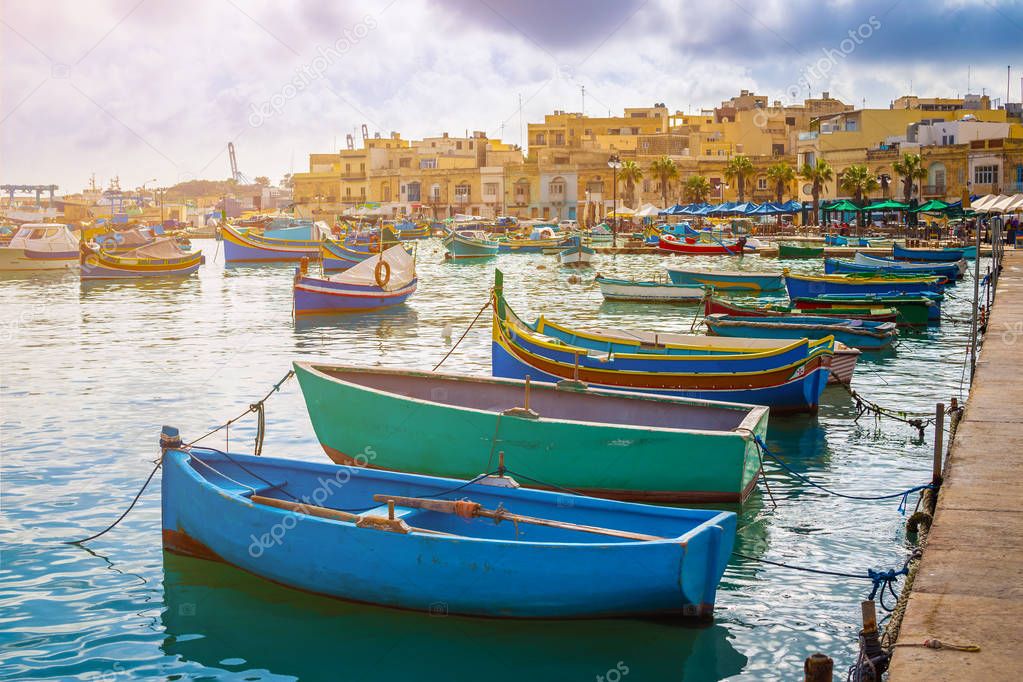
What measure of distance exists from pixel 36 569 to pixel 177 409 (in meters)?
7.82

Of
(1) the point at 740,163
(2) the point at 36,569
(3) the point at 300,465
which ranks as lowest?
(2) the point at 36,569

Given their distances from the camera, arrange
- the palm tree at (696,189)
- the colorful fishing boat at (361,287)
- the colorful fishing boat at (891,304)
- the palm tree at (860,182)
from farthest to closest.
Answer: the palm tree at (696,189) < the palm tree at (860,182) < the colorful fishing boat at (361,287) < the colorful fishing boat at (891,304)

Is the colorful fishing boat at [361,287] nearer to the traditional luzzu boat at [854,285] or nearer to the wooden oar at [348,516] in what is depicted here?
the traditional luzzu boat at [854,285]

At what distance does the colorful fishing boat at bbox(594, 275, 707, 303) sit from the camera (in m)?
35.8

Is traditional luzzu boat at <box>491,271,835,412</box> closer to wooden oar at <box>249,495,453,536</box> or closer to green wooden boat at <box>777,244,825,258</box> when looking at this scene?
wooden oar at <box>249,495,453,536</box>

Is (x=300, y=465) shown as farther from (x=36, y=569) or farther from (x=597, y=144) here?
(x=597, y=144)

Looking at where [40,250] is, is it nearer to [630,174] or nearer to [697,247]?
[697,247]

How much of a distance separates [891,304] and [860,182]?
1776 inches

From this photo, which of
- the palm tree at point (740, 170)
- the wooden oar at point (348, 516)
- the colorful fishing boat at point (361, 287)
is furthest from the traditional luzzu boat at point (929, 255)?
the palm tree at point (740, 170)

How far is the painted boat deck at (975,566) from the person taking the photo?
6355 mm

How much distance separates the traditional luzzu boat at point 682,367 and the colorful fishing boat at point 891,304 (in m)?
11.1

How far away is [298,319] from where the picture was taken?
3272 cm

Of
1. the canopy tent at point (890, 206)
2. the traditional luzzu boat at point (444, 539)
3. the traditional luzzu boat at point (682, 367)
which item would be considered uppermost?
the canopy tent at point (890, 206)

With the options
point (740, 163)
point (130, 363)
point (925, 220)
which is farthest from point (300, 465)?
point (740, 163)
